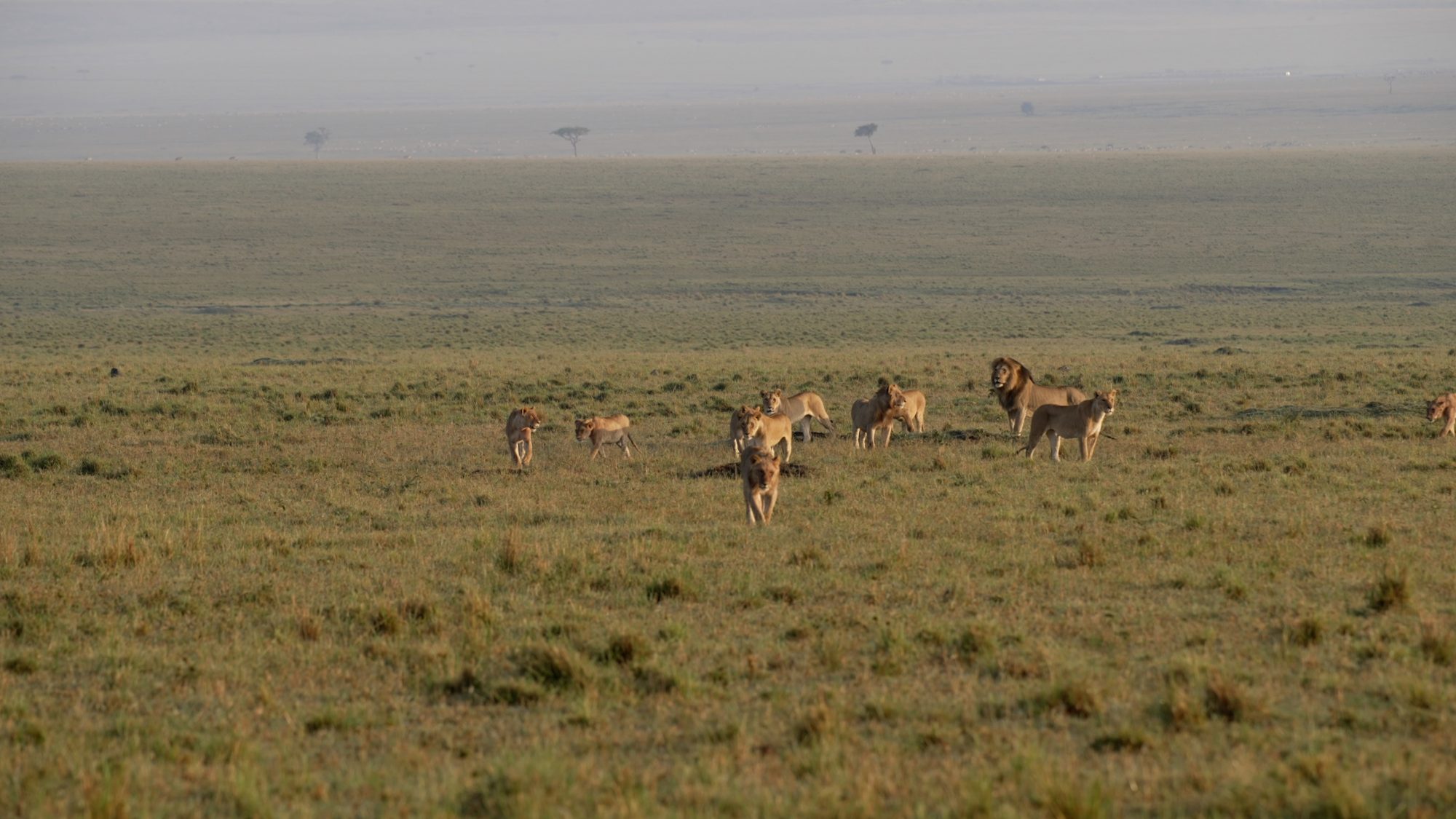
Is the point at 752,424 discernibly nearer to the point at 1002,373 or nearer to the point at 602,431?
the point at 602,431

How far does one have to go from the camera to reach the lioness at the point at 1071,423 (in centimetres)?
1719

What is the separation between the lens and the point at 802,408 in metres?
19.9

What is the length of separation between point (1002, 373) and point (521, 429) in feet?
20.0

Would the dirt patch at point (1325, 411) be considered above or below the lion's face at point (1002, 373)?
below

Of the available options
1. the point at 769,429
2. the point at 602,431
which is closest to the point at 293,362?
the point at 602,431

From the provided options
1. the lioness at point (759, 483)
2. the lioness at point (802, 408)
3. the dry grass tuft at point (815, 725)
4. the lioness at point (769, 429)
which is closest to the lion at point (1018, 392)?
the lioness at point (802, 408)

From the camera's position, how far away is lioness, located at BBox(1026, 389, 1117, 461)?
17188 millimetres

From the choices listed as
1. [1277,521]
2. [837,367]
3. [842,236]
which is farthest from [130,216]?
[1277,521]

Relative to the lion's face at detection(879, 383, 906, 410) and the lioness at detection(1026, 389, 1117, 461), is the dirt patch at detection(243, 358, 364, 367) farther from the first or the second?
the lioness at detection(1026, 389, 1117, 461)

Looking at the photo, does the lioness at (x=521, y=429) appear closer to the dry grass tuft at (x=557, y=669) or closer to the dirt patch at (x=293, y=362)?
the dry grass tuft at (x=557, y=669)

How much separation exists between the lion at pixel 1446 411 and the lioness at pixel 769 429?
8.10m

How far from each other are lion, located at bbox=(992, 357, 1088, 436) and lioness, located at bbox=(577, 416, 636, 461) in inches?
183

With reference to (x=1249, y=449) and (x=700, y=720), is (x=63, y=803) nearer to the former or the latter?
(x=700, y=720)

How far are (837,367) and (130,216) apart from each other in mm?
74251
